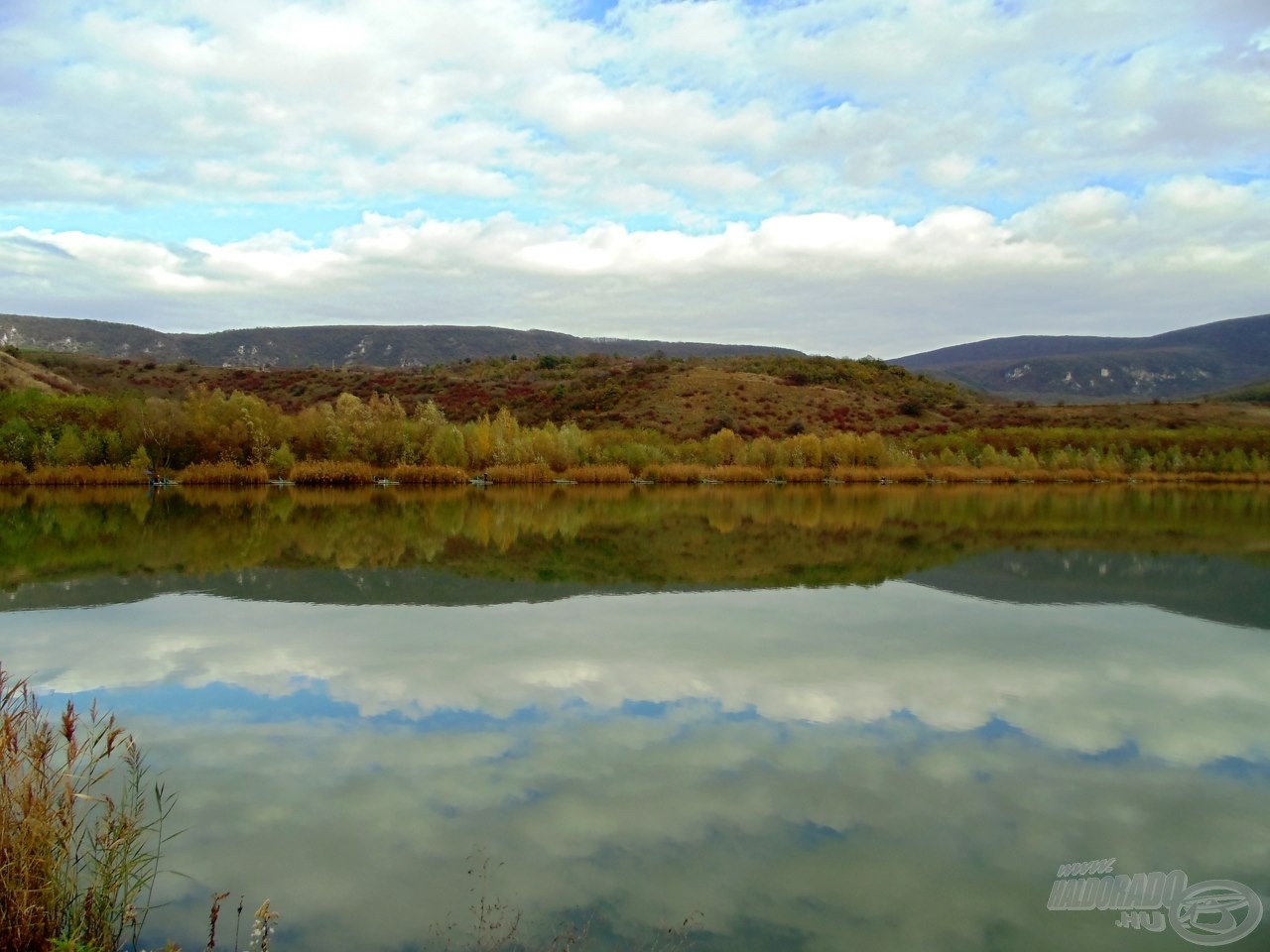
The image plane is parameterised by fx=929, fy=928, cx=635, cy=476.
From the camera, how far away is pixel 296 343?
105375 millimetres

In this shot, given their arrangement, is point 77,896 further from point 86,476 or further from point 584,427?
point 584,427

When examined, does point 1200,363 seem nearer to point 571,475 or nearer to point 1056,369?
point 1056,369

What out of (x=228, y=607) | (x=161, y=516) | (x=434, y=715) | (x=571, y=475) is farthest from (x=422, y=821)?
(x=571, y=475)

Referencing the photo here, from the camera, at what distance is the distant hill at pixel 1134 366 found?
444ft

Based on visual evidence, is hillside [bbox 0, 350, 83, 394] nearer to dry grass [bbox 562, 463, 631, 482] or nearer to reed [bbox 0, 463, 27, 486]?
reed [bbox 0, 463, 27, 486]

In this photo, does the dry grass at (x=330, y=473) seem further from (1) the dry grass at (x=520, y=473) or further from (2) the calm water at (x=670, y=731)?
(2) the calm water at (x=670, y=731)

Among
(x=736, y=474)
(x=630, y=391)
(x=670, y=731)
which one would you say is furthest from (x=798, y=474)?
(x=670, y=731)

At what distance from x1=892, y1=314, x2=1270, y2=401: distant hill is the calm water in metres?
117

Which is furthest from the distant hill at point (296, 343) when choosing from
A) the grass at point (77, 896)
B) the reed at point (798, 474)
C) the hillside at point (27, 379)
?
the grass at point (77, 896)

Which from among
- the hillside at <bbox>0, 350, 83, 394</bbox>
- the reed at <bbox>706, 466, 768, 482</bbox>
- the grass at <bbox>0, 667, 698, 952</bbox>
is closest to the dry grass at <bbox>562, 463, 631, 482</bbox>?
the reed at <bbox>706, 466, 768, 482</bbox>

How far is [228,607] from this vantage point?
35.1 feet

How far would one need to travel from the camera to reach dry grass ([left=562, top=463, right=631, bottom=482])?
3528 centimetres

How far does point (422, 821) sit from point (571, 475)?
100.0 feet

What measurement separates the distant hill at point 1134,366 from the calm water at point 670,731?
11738cm
